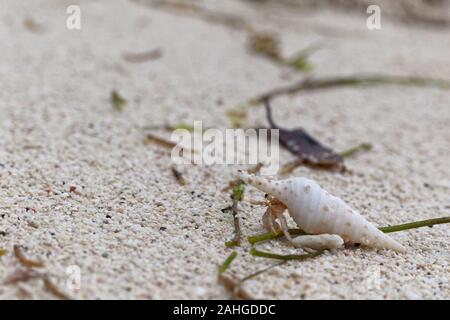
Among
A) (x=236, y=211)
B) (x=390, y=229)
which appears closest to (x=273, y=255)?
(x=236, y=211)

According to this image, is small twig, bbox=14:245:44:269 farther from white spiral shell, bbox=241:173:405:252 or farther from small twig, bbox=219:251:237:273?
white spiral shell, bbox=241:173:405:252

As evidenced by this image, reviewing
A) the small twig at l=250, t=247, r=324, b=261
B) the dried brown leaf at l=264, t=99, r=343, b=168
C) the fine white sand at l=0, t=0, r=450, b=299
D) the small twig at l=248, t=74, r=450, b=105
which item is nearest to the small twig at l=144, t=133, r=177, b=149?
the fine white sand at l=0, t=0, r=450, b=299

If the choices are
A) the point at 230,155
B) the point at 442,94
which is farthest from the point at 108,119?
the point at 442,94

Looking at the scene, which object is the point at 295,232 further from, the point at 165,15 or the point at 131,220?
the point at 165,15

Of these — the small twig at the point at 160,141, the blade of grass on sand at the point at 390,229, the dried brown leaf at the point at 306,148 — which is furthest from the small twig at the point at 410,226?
the small twig at the point at 160,141

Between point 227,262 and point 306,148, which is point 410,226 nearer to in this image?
point 227,262

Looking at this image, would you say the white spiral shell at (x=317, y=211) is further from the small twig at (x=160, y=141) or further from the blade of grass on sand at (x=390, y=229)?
the small twig at (x=160, y=141)
